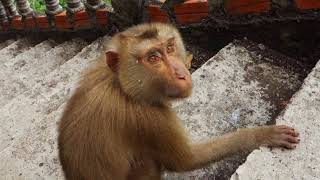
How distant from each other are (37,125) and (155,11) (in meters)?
1.24

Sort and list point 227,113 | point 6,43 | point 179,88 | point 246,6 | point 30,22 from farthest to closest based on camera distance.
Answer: point 6,43
point 30,22
point 246,6
point 227,113
point 179,88

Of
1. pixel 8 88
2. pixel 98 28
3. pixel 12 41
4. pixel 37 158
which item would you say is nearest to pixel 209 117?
pixel 37 158

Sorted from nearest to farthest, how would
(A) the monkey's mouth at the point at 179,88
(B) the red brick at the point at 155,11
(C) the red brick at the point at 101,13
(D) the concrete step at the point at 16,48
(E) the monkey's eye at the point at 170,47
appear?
(A) the monkey's mouth at the point at 179,88
(E) the monkey's eye at the point at 170,47
(B) the red brick at the point at 155,11
(C) the red brick at the point at 101,13
(D) the concrete step at the point at 16,48

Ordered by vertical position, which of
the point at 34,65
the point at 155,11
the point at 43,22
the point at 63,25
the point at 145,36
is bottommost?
the point at 34,65

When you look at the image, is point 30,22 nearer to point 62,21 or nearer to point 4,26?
point 62,21

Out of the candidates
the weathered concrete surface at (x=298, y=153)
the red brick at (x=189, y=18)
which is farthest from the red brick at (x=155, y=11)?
the weathered concrete surface at (x=298, y=153)

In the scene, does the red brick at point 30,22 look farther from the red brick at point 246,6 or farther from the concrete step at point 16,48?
the red brick at point 246,6

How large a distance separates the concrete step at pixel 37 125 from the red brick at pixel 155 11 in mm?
763

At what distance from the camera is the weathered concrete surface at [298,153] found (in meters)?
2.55

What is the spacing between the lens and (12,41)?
707 centimetres

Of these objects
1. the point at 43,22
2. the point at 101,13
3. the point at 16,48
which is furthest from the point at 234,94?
the point at 16,48

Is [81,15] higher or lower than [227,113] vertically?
lower

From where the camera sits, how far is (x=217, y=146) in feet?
9.59

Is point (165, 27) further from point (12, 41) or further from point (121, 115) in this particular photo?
point (12, 41)
